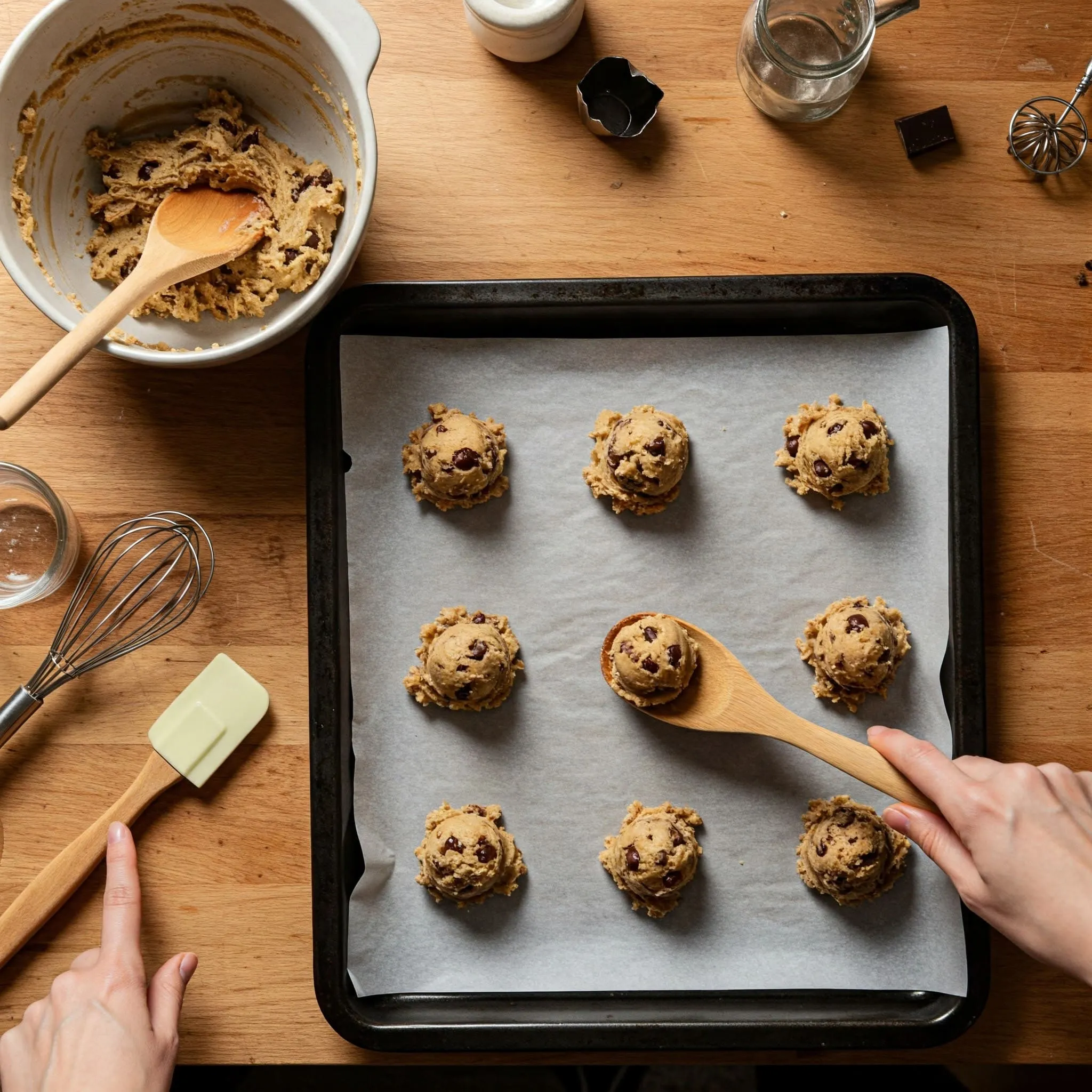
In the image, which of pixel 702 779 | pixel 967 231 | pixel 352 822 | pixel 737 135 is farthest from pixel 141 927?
pixel 967 231

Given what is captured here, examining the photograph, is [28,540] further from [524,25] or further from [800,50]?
[800,50]

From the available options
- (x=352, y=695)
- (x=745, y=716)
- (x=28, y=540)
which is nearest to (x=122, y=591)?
(x=28, y=540)

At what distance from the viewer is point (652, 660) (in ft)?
4.45

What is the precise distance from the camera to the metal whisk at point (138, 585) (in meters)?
1.44

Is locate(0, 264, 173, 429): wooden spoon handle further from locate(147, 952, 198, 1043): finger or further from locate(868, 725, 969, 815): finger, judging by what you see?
locate(868, 725, 969, 815): finger

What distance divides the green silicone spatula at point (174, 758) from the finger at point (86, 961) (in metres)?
0.08

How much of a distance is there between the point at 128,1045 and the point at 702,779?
91 centimetres

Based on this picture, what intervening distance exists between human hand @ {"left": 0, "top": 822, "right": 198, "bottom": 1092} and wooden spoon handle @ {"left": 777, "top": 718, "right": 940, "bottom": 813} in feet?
3.14

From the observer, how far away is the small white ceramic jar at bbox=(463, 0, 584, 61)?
135 cm

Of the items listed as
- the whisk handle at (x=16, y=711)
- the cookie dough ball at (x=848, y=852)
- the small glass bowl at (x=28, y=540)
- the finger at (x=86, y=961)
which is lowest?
the cookie dough ball at (x=848, y=852)

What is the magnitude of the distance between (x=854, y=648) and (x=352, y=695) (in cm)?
75

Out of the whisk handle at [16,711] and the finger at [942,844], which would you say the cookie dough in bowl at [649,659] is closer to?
the finger at [942,844]

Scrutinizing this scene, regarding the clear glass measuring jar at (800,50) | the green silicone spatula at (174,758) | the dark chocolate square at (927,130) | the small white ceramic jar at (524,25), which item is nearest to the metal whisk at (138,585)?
the green silicone spatula at (174,758)

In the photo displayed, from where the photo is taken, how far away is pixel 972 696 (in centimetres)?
139
